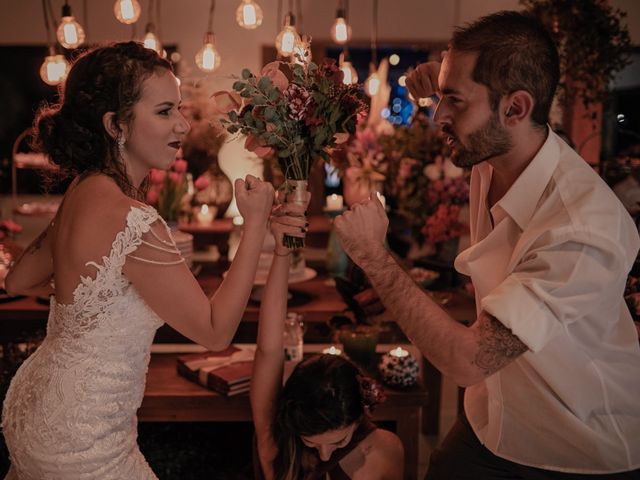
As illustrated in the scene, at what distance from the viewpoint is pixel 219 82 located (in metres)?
6.25

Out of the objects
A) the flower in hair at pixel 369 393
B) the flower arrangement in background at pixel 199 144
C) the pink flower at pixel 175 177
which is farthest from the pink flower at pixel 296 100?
the flower arrangement in background at pixel 199 144

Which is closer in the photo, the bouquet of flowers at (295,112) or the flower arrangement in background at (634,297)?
the bouquet of flowers at (295,112)

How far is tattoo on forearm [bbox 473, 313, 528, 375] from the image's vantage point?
1.55 m

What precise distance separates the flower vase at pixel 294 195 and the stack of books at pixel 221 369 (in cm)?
77

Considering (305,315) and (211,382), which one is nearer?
(211,382)

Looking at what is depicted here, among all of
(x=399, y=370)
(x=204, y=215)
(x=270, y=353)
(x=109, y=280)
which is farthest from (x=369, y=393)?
(x=204, y=215)

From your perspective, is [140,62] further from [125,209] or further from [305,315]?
[305,315]

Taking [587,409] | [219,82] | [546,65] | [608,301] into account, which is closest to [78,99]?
[546,65]

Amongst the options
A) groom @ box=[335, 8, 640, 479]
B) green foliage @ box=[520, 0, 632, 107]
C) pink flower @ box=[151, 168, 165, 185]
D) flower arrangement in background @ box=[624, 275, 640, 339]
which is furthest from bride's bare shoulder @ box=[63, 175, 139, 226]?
green foliage @ box=[520, 0, 632, 107]

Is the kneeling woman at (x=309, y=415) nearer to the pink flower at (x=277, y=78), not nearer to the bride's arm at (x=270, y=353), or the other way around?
the bride's arm at (x=270, y=353)

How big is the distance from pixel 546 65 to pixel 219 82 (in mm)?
4817

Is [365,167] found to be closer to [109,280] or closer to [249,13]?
[249,13]

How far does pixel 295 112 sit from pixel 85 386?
856 mm

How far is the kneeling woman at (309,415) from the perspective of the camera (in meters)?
2.01
